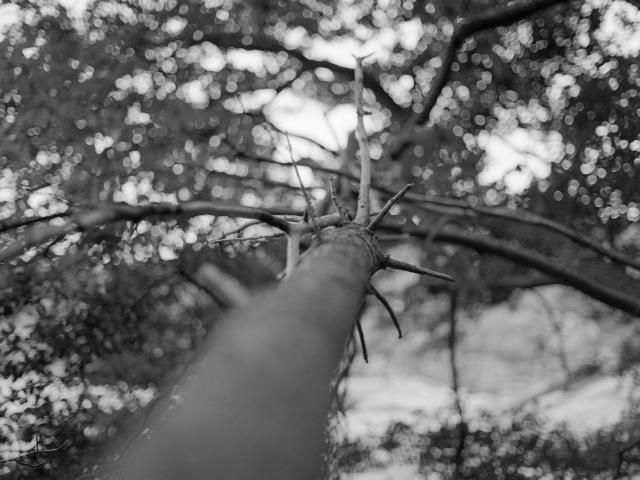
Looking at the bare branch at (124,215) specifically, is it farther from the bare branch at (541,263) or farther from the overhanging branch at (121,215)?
the bare branch at (541,263)

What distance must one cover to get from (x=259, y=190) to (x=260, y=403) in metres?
4.78

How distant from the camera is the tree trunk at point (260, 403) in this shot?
685 mm

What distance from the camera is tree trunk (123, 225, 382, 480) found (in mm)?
685

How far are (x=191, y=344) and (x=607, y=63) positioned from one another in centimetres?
374

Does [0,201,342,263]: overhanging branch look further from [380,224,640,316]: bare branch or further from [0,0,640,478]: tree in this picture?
[380,224,640,316]: bare branch

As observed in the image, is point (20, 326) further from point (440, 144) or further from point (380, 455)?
point (440, 144)

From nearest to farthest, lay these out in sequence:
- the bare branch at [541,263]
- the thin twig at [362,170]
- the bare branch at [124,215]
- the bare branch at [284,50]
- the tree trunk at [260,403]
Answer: the tree trunk at [260,403], the bare branch at [124,215], the thin twig at [362,170], the bare branch at [541,263], the bare branch at [284,50]

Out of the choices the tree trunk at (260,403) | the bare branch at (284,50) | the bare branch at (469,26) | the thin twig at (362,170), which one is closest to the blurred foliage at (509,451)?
the bare branch at (469,26)

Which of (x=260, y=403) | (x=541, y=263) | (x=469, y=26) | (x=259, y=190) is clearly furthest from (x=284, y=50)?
(x=260, y=403)

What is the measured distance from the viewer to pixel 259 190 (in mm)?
5430

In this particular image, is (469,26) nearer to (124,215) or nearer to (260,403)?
(124,215)

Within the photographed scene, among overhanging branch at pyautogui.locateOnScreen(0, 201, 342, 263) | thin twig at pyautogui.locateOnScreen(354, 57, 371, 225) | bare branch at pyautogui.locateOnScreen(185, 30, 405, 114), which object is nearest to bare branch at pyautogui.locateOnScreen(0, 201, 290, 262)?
overhanging branch at pyautogui.locateOnScreen(0, 201, 342, 263)

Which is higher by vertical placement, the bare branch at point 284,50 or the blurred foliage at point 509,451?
the bare branch at point 284,50

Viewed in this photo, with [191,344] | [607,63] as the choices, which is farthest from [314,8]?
[191,344]
